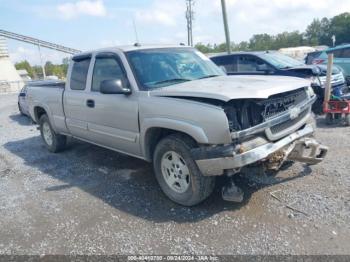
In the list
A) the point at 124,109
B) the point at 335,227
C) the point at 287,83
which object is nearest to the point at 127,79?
the point at 124,109

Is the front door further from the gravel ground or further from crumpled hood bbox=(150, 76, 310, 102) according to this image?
the gravel ground

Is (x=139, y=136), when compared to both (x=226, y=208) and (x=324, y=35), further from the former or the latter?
(x=324, y=35)

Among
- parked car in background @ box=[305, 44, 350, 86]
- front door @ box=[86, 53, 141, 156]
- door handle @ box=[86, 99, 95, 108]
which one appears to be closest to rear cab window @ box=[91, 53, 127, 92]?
front door @ box=[86, 53, 141, 156]

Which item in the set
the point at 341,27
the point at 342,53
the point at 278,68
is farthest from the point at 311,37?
the point at 278,68

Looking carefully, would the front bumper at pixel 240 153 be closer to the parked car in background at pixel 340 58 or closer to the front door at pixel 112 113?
the front door at pixel 112 113

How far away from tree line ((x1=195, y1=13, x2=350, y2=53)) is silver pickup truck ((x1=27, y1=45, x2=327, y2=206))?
83282mm

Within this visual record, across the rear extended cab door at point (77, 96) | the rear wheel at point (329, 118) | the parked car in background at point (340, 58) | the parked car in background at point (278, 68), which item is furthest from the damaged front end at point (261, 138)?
the parked car in background at point (340, 58)

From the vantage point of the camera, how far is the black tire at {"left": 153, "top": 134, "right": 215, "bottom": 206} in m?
3.57

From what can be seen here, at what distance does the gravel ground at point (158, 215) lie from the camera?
313cm

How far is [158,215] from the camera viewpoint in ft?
12.4

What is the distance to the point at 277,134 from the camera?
11.7ft

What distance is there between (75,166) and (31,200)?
53.6 inches

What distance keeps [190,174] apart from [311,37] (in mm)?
105651

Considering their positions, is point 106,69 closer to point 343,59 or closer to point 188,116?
point 188,116
